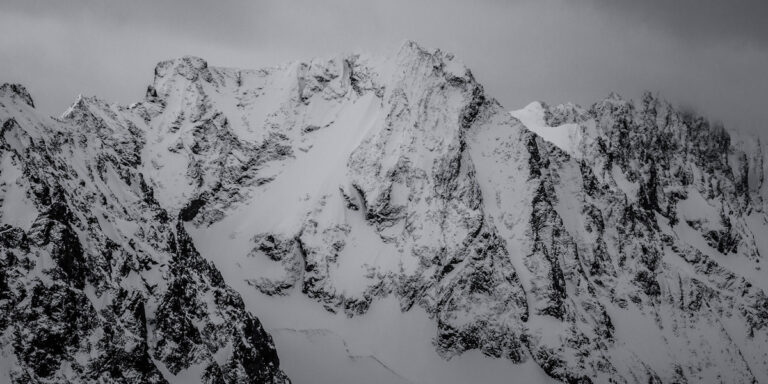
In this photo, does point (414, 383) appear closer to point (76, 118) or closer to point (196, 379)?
point (196, 379)

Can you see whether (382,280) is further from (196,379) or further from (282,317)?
(196,379)

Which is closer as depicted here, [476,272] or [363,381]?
[363,381]

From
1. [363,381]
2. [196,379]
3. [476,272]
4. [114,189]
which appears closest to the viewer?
[196,379]

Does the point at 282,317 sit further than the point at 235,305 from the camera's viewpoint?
Yes

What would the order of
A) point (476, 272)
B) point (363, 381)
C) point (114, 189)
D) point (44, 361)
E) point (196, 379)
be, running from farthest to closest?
point (476, 272) < point (363, 381) < point (114, 189) < point (196, 379) < point (44, 361)

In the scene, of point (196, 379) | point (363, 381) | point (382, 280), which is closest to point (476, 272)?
point (382, 280)

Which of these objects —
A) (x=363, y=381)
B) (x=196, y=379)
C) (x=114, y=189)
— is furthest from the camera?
(x=363, y=381)

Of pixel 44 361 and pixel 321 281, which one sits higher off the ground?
pixel 321 281

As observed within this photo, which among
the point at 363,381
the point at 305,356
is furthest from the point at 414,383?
the point at 305,356

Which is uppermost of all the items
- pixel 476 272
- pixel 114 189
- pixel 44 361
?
pixel 476 272
